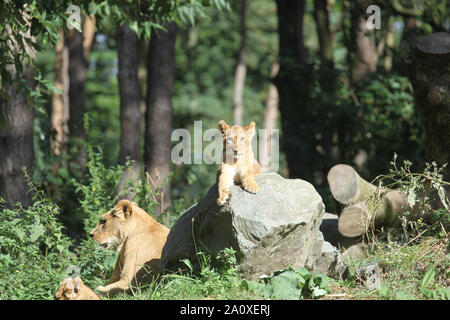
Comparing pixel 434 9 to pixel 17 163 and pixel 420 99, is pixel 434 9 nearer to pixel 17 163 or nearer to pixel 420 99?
pixel 420 99

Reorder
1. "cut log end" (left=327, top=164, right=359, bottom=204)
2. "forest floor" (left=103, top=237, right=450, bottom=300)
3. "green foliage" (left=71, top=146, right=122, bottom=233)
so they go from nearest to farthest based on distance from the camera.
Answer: "forest floor" (left=103, top=237, right=450, bottom=300) < "cut log end" (left=327, top=164, right=359, bottom=204) < "green foliage" (left=71, top=146, right=122, bottom=233)

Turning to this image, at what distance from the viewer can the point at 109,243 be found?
26.3ft

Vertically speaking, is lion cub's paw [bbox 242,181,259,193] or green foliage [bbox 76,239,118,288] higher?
lion cub's paw [bbox 242,181,259,193]

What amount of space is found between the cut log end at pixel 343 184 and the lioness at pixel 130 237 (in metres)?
2.31

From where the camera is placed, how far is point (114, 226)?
26.1ft

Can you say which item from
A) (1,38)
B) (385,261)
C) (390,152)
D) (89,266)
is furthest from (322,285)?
(390,152)

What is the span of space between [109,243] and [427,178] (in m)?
3.83

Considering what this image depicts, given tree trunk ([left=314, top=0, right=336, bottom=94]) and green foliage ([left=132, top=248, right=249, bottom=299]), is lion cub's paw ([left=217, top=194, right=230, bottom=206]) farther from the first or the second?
tree trunk ([left=314, top=0, right=336, bottom=94])

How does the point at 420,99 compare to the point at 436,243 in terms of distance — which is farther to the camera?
the point at 420,99

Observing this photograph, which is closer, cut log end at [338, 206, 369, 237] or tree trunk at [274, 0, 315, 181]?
cut log end at [338, 206, 369, 237]

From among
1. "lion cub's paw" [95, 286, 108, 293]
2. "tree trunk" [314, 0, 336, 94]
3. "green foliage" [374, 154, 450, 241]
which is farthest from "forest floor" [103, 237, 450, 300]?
"tree trunk" [314, 0, 336, 94]

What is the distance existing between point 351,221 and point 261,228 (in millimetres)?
2446

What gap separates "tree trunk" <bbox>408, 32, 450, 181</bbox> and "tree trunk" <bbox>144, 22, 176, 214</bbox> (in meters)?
4.52

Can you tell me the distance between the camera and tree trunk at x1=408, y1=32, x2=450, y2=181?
850 cm
